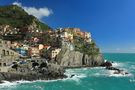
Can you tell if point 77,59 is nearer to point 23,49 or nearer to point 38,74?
point 23,49

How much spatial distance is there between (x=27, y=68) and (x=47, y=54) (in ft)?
99.7

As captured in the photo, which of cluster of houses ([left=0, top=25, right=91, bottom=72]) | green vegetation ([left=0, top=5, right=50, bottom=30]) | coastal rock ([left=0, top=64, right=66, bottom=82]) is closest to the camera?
coastal rock ([left=0, top=64, right=66, bottom=82])

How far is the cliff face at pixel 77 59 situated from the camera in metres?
103

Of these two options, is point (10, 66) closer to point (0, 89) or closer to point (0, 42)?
point (0, 89)

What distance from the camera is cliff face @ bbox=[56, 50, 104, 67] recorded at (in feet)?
337

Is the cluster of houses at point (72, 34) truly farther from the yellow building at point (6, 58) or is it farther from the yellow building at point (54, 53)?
the yellow building at point (6, 58)

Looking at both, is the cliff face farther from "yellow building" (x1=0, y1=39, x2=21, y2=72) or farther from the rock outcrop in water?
"yellow building" (x1=0, y1=39, x2=21, y2=72)

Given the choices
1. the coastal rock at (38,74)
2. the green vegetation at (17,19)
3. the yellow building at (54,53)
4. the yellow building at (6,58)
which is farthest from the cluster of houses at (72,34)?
the coastal rock at (38,74)

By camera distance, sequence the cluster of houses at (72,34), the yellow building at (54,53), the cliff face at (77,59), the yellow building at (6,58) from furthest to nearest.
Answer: the cluster of houses at (72,34), the yellow building at (54,53), the cliff face at (77,59), the yellow building at (6,58)

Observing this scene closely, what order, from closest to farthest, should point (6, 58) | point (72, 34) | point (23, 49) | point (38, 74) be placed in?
point (38, 74) < point (6, 58) < point (23, 49) < point (72, 34)

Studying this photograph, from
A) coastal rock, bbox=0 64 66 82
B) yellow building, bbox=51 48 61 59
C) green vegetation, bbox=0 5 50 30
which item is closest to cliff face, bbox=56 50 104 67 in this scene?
yellow building, bbox=51 48 61 59

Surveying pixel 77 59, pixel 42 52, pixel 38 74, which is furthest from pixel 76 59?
pixel 38 74

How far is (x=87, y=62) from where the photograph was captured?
11462cm

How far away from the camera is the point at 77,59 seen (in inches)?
4350
